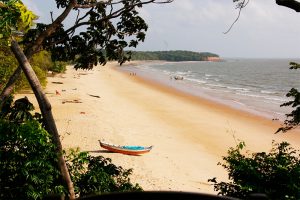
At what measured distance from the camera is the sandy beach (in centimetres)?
1953

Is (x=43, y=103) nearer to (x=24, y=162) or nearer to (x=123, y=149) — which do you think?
(x=24, y=162)

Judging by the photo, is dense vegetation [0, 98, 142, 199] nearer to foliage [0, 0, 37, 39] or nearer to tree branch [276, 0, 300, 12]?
foliage [0, 0, 37, 39]

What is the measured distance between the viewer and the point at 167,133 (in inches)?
1164

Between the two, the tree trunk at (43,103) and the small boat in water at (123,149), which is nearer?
the tree trunk at (43,103)

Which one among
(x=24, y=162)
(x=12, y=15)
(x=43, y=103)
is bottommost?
(x=24, y=162)

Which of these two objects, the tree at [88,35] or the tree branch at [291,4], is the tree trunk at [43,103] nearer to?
the tree at [88,35]

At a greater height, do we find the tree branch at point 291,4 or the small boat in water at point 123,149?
the tree branch at point 291,4

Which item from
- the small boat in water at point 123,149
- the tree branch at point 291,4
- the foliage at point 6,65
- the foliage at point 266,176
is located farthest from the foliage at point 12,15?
the foliage at point 6,65

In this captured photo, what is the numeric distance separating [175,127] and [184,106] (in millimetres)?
13301

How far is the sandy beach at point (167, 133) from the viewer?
19.5m

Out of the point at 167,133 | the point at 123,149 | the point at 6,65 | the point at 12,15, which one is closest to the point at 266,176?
the point at 12,15

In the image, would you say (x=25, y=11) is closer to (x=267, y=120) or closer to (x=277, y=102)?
(x=267, y=120)

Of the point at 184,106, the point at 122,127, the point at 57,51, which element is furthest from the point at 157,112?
the point at 57,51

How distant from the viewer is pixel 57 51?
360 inches
